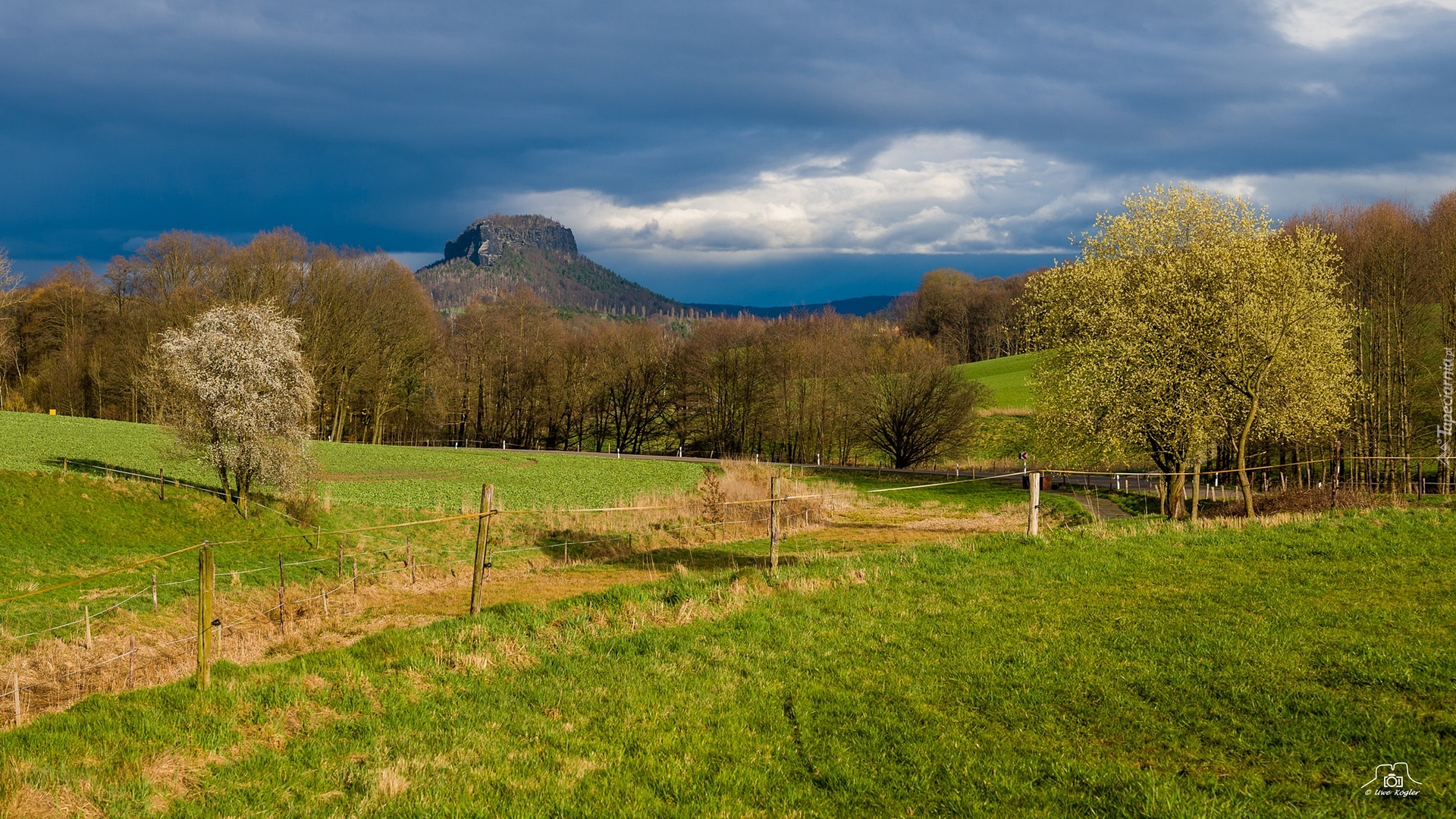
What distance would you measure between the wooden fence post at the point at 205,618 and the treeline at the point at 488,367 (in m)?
56.7

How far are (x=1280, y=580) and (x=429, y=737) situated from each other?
13784 mm

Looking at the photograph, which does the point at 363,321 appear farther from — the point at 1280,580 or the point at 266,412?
the point at 1280,580

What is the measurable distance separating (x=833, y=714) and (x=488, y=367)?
274ft

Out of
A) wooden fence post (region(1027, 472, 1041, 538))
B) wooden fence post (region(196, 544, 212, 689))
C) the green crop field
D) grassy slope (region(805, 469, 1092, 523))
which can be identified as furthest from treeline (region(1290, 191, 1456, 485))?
wooden fence post (region(196, 544, 212, 689))

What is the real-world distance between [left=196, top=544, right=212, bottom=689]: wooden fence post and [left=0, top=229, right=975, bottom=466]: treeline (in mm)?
56726

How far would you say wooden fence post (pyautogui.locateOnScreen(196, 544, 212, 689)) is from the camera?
30.8 ft

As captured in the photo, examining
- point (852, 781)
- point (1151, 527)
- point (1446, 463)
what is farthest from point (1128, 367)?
point (852, 781)

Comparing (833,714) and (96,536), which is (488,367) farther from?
(833,714)

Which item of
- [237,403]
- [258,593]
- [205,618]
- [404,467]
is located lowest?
[258,593]

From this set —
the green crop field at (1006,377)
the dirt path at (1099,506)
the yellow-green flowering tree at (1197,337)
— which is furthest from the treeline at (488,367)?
the yellow-green flowering tree at (1197,337)

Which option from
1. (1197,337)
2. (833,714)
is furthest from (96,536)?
(1197,337)

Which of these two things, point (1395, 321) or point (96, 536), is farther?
point (1395, 321)

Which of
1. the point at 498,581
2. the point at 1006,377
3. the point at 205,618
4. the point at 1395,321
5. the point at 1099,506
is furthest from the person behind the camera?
the point at 1006,377

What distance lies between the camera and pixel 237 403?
107 ft
